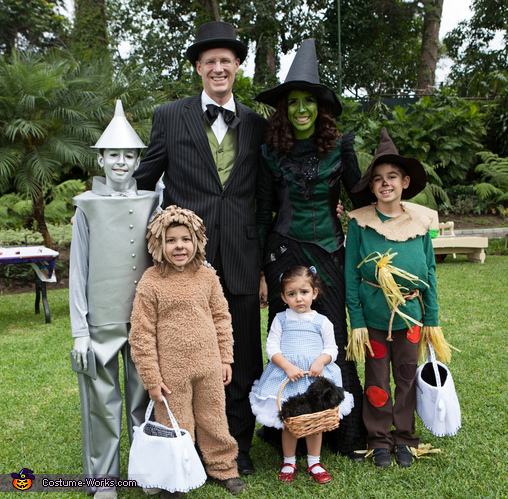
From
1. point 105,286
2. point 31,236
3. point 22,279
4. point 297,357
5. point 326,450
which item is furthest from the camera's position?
point 31,236

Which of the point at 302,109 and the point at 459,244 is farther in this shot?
the point at 459,244

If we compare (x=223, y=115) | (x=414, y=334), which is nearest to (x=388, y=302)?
(x=414, y=334)

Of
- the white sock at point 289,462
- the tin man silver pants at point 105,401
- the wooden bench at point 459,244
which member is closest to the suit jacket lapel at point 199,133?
the tin man silver pants at point 105,401

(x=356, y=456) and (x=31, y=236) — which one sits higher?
(x=31, y=236)

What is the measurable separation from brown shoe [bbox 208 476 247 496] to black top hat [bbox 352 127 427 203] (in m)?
1.85

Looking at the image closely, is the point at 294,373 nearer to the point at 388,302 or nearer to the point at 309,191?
the point at 388,302

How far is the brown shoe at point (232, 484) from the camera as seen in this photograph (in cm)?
284

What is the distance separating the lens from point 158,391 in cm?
262

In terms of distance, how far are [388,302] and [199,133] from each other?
58.6 inches

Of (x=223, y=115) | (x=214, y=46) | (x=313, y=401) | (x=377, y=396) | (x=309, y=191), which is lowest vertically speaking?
Answer: (x=377, y=396)

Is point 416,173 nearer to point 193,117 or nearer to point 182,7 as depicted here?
point 193,117

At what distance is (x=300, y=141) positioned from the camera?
3.16 m

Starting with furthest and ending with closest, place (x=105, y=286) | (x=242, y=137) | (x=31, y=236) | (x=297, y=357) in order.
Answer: (x=31, y=236) < (x=242, y=137) < (x=297, y=357) < (x=105, y=286)

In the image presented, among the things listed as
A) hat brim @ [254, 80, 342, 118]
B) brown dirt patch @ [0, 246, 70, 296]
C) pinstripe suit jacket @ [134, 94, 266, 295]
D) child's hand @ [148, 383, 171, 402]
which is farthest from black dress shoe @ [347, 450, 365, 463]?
brown dirt patch @ [0, 246, 70, 296]
